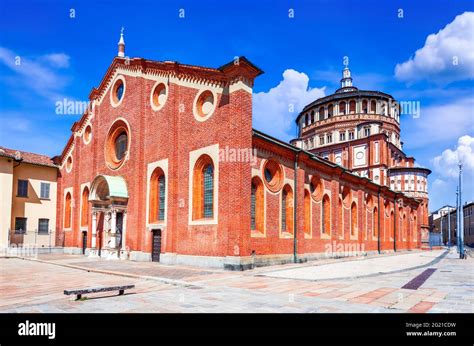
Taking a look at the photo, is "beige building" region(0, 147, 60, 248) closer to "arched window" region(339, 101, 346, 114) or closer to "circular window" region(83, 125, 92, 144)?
"circular window" region(83, 125, 92, 144)

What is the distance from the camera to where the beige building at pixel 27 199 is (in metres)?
28.4

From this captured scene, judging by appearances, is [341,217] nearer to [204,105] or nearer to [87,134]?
[204,105]

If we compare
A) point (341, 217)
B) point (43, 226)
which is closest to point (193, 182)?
point (341, 217)

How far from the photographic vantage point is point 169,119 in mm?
20594

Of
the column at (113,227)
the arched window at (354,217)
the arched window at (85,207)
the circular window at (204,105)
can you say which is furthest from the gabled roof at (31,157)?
the arched window at (354,217)

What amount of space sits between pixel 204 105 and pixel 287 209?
789 centimetres

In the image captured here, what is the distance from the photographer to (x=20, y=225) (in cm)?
3019

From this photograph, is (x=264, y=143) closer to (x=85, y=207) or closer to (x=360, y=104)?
(x=85, y=207)

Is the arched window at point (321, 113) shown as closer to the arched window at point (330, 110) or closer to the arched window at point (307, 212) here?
the arched window at point (330, 110)

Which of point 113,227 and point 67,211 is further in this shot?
point 67,211

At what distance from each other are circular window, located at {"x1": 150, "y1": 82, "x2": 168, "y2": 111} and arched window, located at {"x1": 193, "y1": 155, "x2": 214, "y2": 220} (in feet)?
17.3

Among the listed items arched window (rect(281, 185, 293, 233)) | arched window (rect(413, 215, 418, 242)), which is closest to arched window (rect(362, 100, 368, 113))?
arched window (rect(413, 215, 418, 242))
